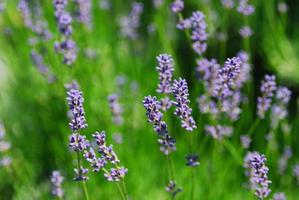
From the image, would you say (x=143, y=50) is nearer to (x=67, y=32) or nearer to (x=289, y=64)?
(x=289, y=64)

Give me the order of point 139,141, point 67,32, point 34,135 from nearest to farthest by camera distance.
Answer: point 67,32 → point 139,141 → point 34,135

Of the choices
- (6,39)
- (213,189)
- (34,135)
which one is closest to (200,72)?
(213,189)

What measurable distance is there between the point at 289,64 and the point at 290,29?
564 mm

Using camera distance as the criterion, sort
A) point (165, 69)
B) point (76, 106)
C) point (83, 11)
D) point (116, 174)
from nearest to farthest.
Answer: point (76, 106)
point (116, 174)
point (165, 69)
point (83, 11)

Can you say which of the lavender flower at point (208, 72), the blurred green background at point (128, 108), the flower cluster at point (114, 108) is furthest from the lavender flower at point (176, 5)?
the flower cluster at point (114, 108)

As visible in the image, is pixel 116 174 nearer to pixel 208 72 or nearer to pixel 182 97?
pixel 182 97

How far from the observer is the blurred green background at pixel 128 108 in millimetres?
3074

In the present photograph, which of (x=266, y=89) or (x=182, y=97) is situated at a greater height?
(x=266, y=89)

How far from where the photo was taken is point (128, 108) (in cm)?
353

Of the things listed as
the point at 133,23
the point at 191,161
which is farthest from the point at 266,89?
the point at 133,23

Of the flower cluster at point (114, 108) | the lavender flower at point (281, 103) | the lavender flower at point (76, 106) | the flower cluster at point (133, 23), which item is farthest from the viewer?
the flower cluster at point (133, 23)

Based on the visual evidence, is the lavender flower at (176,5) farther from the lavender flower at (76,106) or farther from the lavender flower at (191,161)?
the lavender flower at (76,106)

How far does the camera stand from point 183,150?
3379 millimetres

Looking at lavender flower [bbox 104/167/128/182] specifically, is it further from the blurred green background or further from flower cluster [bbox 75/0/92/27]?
flower cluster [bbox 75/0/92/27]
